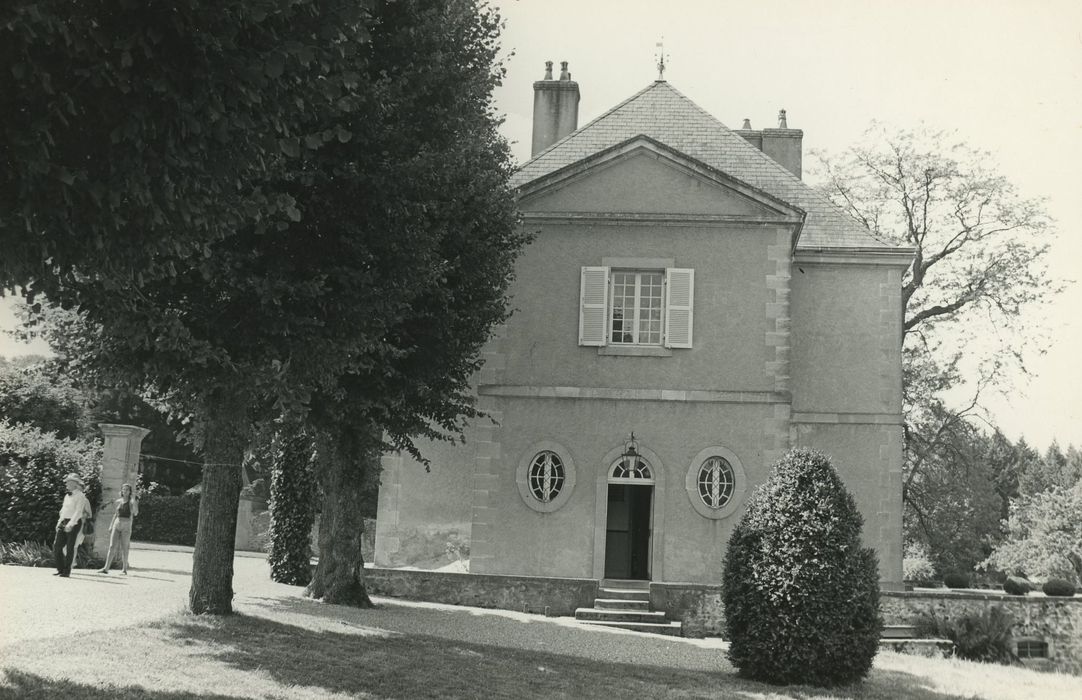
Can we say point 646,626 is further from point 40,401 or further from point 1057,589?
point 40,401

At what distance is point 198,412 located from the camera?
41.5 feet

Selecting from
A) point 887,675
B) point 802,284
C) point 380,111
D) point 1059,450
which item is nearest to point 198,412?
point 380,111

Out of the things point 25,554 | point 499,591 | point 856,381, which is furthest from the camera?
point 856,381

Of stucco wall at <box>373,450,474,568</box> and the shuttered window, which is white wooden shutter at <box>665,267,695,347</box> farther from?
stucco wall at <box>373,450,474,568</box>

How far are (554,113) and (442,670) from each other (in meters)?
16.8

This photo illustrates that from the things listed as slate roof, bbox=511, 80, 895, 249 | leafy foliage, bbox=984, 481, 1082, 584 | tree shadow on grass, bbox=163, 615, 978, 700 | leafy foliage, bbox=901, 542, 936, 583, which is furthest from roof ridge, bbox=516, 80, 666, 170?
leafy foliage, bbox=984, 481, 1082, 584

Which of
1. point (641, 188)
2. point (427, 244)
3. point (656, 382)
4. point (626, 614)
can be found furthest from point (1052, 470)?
point (427, 244)

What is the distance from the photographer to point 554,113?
24.1 metres

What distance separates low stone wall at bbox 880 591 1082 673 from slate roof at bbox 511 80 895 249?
288 inches

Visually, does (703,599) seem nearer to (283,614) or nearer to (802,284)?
(283,614)

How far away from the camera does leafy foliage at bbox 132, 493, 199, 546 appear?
3325 centimetres

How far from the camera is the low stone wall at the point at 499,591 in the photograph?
1631cm

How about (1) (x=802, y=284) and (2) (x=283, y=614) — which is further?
(1) (x=802, y=284)

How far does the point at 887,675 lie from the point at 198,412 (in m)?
9.27
